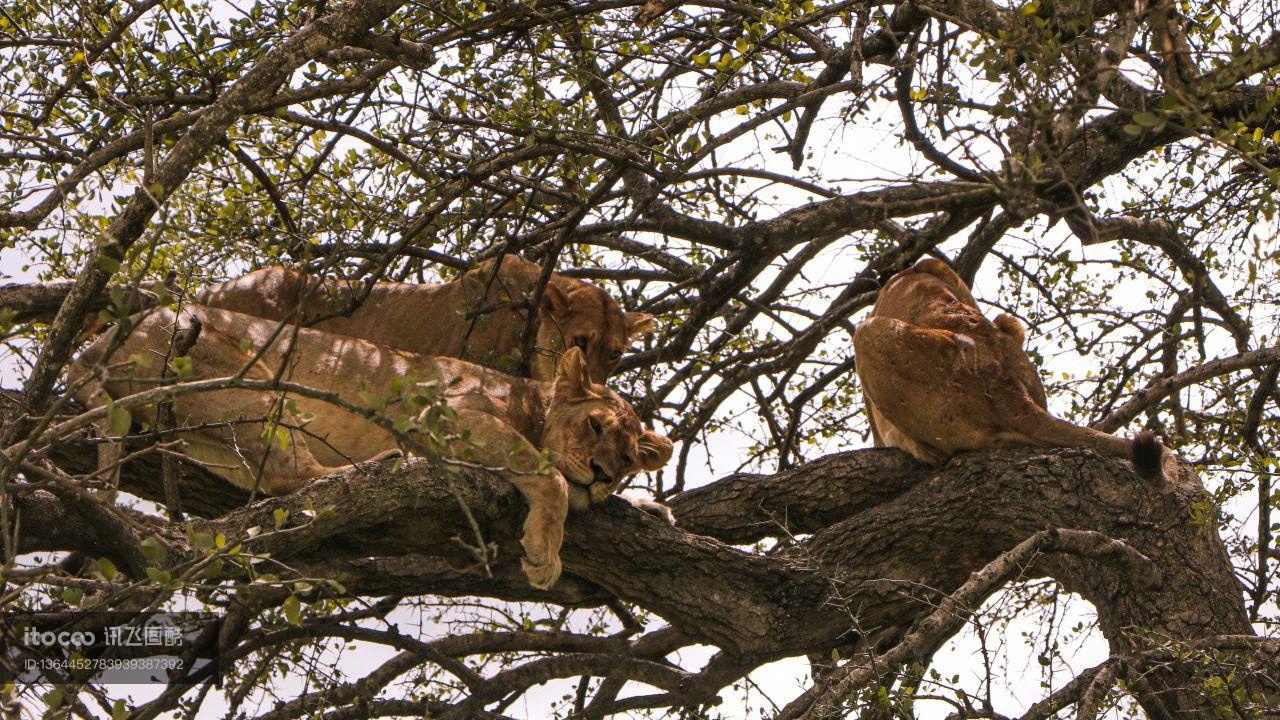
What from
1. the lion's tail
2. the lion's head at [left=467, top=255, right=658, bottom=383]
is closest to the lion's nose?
the lion's head at [left=467, top=255, right=658, bottom=383]

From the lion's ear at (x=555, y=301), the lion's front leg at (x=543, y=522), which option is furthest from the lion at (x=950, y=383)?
the lion's front leg at (x=543, y=522)

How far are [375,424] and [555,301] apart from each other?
206 cm

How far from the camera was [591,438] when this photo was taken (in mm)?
5070

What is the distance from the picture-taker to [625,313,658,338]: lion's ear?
6.65 m

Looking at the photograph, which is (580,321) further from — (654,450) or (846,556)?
(846,556)

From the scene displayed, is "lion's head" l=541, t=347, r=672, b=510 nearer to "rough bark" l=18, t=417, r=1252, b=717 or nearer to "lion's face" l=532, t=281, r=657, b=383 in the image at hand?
"rough bark" l=18, t=417, r=1252, b=717

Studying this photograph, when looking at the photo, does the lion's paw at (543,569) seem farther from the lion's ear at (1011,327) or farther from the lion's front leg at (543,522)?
the lion's ear at (1011,327)

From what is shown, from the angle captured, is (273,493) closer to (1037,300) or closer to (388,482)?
(388,482)

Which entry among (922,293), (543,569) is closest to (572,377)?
(543,569)

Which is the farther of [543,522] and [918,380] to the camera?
[918,380]

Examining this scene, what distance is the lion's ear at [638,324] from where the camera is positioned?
21.8 feet

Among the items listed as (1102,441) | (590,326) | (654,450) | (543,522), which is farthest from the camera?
(590,326)

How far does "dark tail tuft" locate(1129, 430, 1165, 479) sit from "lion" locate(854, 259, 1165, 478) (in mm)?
184

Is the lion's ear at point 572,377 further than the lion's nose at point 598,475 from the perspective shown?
Yes
